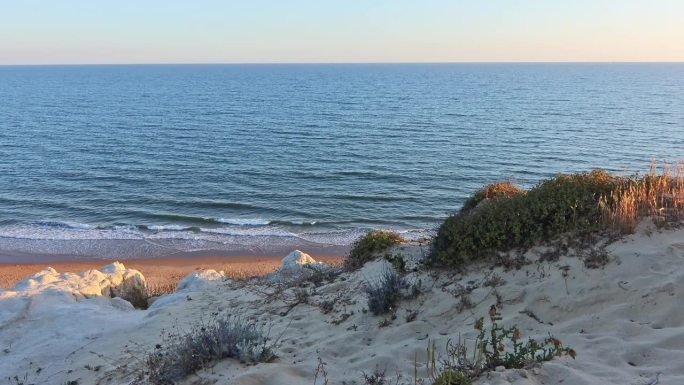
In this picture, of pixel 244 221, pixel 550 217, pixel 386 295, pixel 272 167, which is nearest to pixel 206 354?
pixel 386 295

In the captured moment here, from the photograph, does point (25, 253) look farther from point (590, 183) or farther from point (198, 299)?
point (590, 183)

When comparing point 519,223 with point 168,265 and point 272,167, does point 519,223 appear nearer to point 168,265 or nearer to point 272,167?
point 168,265

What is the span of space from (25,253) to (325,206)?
13142mm

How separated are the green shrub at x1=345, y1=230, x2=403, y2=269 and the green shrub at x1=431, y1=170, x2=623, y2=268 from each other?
1674 mm

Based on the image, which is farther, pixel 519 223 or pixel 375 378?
pixel 519 223

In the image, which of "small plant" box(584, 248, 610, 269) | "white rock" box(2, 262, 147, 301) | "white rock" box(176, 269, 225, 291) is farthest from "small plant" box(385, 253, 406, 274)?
"white rock" box(2, 262, 147, 301)

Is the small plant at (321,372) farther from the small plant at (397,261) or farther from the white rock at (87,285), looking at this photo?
the white rock at (87,285)

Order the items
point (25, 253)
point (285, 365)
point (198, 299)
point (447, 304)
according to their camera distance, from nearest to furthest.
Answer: point (285, 365) < point (447, 304) < point (198, 299) < point (25, 253)

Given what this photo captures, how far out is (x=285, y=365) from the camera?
5.99 m

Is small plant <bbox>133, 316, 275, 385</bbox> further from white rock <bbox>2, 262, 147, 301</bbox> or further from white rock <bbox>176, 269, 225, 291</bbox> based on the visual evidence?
white rock <bbox>2, 262, 147, 301</bbox>

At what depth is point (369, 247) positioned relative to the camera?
10.3m

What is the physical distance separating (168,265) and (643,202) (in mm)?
16333

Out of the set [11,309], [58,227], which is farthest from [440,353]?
[58,227]

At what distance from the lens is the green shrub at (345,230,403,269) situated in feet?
33.1
